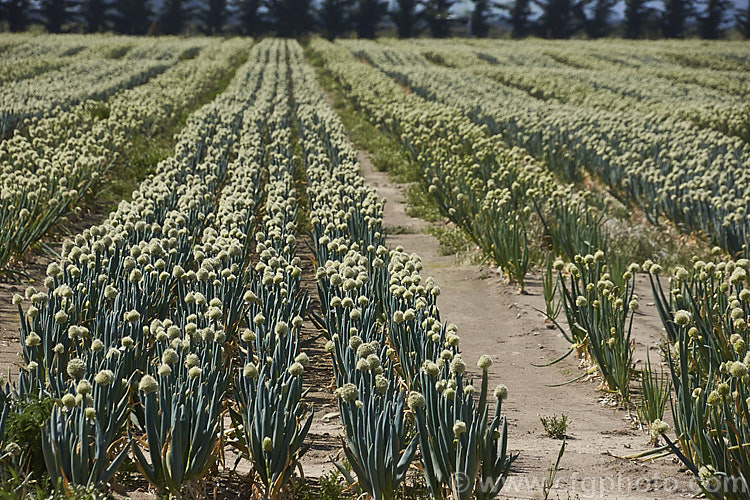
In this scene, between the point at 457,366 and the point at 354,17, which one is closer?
the point at 457,366

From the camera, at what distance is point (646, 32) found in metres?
65.1

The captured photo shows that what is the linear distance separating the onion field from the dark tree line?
5145 cm

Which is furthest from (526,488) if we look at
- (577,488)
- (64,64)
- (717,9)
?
(717,9)

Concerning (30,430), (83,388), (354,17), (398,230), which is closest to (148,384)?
(83,388)

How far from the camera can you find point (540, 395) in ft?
14.6

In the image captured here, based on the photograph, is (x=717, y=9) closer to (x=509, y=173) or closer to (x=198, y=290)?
(x=509, y=173)

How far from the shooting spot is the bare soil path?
130 inches

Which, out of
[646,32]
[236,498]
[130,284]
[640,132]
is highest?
[646,32]

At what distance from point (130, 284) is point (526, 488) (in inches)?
99.7

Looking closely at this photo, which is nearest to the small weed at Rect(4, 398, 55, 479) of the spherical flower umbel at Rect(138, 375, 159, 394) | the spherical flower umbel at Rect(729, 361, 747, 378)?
the spherical flower umbel at Rect(138, 375, 159, 394)

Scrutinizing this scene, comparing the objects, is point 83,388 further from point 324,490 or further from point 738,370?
point 738,370

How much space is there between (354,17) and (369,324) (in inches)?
2413

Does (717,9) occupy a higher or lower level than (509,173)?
higher

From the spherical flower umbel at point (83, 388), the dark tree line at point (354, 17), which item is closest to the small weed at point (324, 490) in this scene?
the spherical flower umbel at point (83, 388)
